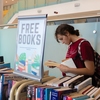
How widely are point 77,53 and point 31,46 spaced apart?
0.40 metres

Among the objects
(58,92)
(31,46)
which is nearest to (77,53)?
(31,46)

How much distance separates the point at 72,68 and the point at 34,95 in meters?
0.38

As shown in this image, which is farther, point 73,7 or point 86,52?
point 73,7

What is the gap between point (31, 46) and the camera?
1346 mm

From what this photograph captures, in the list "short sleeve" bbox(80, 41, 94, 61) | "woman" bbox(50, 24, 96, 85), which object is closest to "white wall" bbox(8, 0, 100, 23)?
"woman" bbox(50, 24, 96, 85)

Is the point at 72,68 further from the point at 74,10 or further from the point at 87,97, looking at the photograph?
the point at 74,10

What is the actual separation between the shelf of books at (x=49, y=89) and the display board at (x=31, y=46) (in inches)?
3.2

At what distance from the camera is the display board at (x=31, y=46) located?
1.28 metres

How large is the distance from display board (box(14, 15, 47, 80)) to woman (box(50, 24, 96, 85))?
23 cm

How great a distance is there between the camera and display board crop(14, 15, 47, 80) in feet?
4.20

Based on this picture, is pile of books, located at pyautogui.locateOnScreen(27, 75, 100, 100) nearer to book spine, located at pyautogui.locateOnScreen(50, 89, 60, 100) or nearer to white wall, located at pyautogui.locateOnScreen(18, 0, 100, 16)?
book spine, located at pyautogui.locateOnScreen(50, 89, 60, 100)

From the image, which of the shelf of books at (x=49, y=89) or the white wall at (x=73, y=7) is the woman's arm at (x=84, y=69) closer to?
the shelf of books at (x=49, y=89)

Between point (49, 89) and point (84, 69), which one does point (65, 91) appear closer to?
point (49, 89)

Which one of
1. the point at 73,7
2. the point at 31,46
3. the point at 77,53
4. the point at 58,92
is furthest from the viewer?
the point at 73,7
